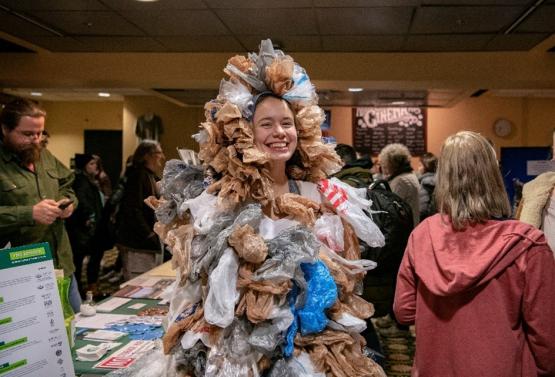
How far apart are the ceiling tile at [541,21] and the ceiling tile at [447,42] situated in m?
0.32

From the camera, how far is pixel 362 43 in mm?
4879

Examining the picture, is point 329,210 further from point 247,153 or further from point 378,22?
point 378,22

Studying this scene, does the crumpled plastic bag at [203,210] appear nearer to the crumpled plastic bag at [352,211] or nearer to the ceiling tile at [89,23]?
the crumpled plastic bag at [352,211]

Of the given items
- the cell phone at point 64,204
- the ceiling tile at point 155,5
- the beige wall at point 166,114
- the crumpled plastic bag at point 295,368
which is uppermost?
the ceiling tile at point 155,5

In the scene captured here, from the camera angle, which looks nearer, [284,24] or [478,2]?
[478,2]

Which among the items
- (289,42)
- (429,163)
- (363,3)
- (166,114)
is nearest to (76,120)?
(166,114)

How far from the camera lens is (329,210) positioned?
1438 mm

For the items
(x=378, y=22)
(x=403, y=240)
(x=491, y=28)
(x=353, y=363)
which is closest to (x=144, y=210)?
(x=403, y=240)

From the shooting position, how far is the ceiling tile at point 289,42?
15.3ft

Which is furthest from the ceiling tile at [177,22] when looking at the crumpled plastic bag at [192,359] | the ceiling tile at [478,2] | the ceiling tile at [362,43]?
the crumpled plastic bag at [192,359]

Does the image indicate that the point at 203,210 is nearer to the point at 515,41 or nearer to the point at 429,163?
the point at 515,41

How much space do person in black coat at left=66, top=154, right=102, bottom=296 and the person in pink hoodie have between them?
118 inches

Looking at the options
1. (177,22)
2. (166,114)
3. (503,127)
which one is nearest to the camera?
(177,22)

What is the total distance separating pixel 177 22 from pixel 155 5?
45cm
